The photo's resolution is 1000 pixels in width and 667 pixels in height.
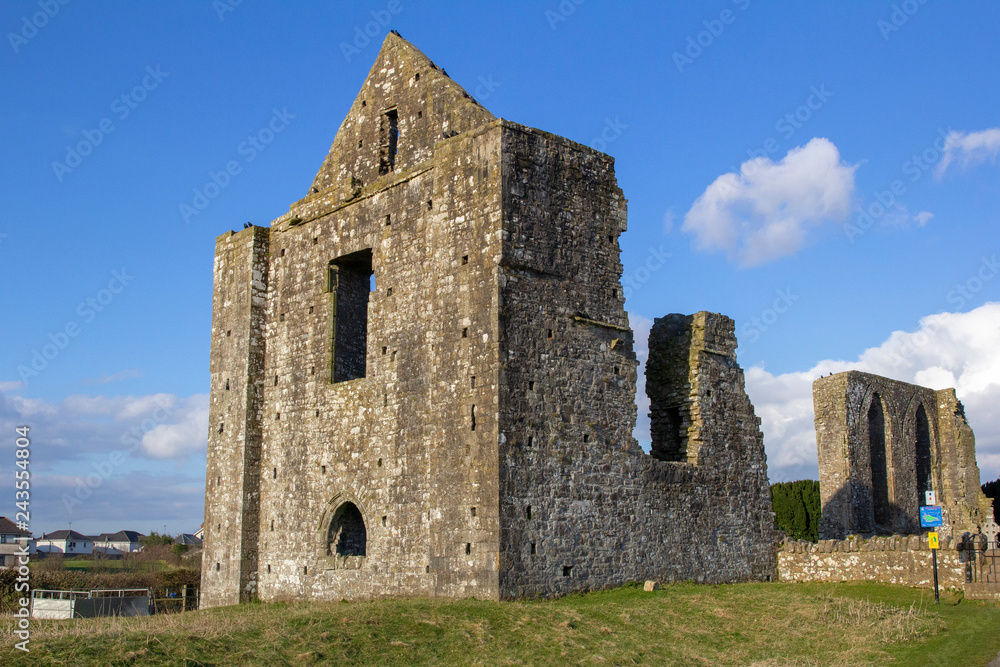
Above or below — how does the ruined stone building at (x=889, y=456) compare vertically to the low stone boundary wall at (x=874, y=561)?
above

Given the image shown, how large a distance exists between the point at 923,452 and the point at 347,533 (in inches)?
899

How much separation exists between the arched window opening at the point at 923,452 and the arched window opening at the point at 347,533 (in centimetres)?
2204

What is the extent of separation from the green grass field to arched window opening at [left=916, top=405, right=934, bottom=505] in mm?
18183

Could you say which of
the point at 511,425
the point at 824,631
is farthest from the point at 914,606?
the point at 511,425

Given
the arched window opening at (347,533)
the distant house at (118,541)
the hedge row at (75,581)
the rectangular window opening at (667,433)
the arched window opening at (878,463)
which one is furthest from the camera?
the distant house at (118,541)

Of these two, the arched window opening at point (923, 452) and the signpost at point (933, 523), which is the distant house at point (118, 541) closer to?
the arched window opening at point (923, 452)

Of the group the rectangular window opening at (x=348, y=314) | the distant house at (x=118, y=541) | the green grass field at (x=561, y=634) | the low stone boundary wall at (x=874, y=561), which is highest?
the rectangular window opening at (x=348, y=314)

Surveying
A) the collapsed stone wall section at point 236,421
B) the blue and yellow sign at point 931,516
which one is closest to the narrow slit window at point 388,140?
the collapsed stone wall section at point 236,421

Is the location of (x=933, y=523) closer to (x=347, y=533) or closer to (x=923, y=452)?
(x=347, y=533)

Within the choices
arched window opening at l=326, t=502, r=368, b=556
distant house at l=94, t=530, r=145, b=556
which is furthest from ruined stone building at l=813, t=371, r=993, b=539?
distant house at l=94, t=530, r=145, b=556

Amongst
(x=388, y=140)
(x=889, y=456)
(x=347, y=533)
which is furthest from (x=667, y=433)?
(x=889, y=456)

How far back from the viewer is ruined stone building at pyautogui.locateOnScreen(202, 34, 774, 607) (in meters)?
14.3

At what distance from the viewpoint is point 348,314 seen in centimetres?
1842

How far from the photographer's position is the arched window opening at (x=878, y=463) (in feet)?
94.4
